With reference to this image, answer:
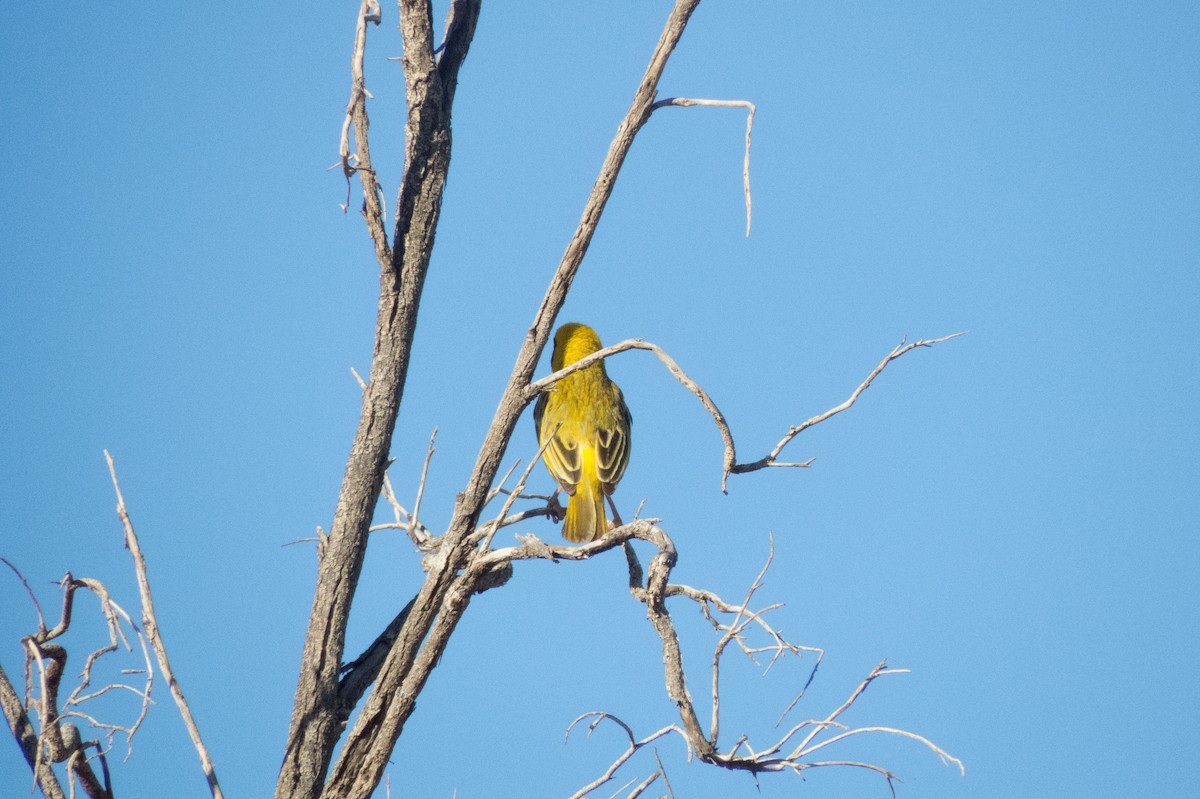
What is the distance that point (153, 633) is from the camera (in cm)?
404

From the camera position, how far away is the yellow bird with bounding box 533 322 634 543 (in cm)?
683

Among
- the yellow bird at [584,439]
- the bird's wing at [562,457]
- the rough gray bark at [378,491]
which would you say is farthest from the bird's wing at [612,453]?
the rough gray bark at [378,491]

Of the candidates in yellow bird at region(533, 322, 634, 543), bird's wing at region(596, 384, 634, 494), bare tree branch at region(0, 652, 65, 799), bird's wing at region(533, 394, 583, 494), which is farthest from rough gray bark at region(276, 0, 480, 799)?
bird's wing at region(596, 384, 634, 494)

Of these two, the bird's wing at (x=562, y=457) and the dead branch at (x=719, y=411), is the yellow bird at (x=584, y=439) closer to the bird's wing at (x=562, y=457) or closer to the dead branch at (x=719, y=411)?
the bird's wing at (x=562, y=457)

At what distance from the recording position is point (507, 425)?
15.3 feet

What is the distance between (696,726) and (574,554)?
82cm

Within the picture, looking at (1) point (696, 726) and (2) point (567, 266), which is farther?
(2) point (567, 266)

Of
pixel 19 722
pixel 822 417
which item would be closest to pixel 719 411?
pixel 822 417

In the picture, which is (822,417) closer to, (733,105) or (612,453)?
(733,105)

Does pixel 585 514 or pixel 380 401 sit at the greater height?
pixel 585 514

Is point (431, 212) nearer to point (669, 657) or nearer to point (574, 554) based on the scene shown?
point (574, 554)

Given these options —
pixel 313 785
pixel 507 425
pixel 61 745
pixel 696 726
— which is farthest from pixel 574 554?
pixel 61 745

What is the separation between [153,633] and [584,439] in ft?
11.5

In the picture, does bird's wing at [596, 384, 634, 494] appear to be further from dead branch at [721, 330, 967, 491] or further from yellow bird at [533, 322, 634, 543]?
dead branch at [721, 330, 967, 491]
